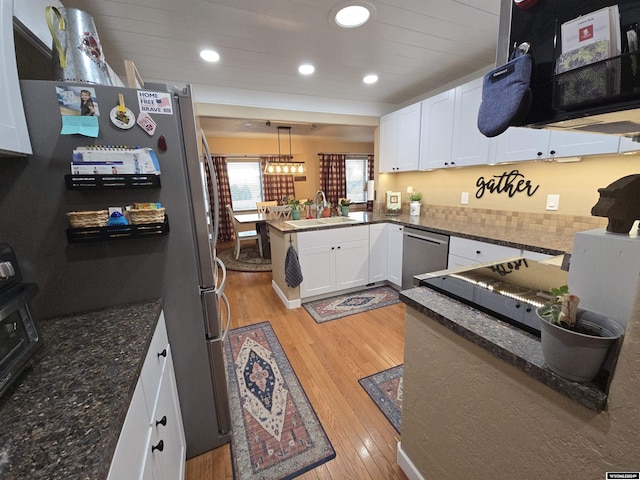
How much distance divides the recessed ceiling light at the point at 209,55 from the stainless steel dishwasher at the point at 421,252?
7.84ft

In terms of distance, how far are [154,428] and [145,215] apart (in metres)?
0.75

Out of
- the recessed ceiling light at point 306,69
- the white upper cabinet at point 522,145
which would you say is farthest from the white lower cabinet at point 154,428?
the white upper cabinet at point 522,145

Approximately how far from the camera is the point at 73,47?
102cm

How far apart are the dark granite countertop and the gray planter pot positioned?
93 cm

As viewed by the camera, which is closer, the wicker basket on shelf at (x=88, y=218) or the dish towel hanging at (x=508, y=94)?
the dish towel hanging at (x=508, y=94)

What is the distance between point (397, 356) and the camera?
7.00ft

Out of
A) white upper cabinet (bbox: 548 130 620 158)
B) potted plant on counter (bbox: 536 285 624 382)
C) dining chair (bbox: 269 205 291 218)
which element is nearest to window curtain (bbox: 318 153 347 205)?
dining chair (bbox: 269 205 291 218)

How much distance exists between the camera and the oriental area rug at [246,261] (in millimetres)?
4293

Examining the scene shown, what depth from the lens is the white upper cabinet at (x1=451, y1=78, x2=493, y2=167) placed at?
7.92ft

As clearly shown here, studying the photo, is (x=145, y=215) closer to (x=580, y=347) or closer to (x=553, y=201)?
(x=580, y=347)

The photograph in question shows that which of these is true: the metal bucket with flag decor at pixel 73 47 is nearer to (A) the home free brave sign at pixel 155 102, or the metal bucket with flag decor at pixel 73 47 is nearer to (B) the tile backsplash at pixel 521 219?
(A) the home free brave sign at pixel 155 102

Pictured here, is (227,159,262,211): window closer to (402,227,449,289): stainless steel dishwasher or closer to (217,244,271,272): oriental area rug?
(217,244,271,272): oriental area rug

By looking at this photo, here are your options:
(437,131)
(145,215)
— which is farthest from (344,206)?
(145,215)

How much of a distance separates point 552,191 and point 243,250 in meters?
4.80
